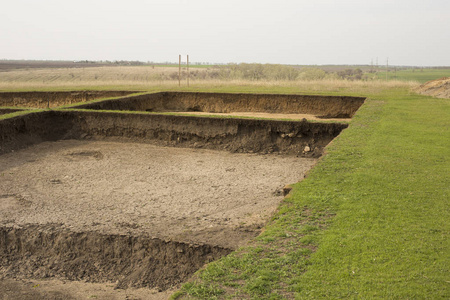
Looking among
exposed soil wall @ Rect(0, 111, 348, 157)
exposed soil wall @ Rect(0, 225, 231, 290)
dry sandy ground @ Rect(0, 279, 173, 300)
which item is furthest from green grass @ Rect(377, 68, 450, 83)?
dry sandy ground @ Rect(0, 279, 173, 300)

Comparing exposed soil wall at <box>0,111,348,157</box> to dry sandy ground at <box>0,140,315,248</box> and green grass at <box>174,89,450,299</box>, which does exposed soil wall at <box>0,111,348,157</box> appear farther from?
green grass at <box>174,89,450,299</box>

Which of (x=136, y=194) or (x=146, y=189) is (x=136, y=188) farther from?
(x=136, y=194)

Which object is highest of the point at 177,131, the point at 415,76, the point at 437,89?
the point at 415,76

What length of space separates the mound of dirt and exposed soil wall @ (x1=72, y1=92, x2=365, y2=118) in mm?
3713

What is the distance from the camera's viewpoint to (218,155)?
9180 mm

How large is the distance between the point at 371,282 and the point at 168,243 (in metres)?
2.28

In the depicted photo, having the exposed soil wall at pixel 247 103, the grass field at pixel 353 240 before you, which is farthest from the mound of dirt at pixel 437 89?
the grass field at pixel 353 240

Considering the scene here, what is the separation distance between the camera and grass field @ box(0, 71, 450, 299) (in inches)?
111

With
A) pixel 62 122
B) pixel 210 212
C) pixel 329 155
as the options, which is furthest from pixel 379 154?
pixel 62 122

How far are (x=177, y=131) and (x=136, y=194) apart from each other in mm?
3918

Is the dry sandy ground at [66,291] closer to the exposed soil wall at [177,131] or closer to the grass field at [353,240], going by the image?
the grass field at [353,240]

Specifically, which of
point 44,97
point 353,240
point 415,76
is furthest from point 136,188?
point 415,76

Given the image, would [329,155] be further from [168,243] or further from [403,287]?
[403,287]

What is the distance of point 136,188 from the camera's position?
21.7ft
